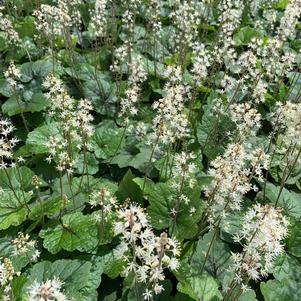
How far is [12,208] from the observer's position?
171 inches

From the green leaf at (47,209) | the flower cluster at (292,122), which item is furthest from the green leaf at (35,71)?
the flower cluster at (292,122)

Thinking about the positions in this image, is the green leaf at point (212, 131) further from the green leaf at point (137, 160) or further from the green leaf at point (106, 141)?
the green leaf at point (106, 141)

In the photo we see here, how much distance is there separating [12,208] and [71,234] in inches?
30.4

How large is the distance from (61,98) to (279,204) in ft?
7.99

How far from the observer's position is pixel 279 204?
15.1ft

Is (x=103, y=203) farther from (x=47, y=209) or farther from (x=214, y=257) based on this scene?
(x=214, y=257)

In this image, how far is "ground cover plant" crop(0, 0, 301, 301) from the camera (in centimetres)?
316

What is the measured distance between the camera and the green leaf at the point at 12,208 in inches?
162

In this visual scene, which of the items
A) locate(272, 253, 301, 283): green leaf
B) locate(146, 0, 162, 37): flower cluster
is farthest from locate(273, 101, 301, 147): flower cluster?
locate(146, 0, 162, 37): flower cluster

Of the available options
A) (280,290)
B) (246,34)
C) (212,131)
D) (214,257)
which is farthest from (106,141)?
(246,34)

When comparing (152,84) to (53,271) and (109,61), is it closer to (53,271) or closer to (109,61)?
(109,61)

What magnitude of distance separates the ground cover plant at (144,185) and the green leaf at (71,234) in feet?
0.04

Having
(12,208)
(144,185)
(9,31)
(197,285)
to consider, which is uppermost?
(9,31)

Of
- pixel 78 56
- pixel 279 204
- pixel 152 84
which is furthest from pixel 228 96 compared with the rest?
pixel 78 56
